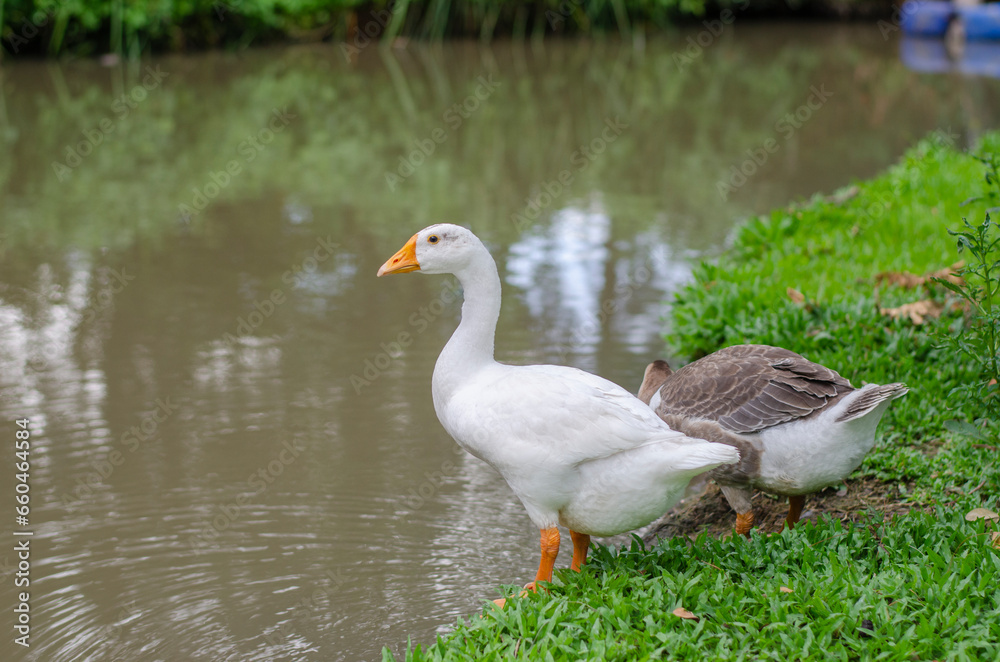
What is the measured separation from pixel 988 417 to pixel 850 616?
1.40 m

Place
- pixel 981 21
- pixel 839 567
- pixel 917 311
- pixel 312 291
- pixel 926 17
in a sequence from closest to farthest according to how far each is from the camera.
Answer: pixel 839 567, pixel 917 311, pixel 312 291, pixel 981 21, pixel 926 17

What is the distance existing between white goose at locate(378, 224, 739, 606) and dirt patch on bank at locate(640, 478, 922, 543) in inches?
32.2

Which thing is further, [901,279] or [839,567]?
[901,279]

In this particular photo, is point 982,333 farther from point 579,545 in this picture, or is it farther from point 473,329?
point 473,329

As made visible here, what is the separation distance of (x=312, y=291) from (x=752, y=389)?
4.34 meters

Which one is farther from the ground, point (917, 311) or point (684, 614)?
point (917, 311)

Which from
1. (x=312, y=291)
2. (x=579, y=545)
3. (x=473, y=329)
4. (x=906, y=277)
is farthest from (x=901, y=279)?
(x=312, y=291)

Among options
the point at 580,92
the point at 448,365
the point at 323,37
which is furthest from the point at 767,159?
the point at 323,37

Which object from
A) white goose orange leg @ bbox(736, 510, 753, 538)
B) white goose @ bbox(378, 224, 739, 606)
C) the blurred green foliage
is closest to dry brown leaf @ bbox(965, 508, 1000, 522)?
white goose orange leg @ bbox(736, 510, 753, 538)

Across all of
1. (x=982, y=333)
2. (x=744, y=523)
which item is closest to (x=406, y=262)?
(x=744, y=523)

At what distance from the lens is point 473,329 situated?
12.0ft

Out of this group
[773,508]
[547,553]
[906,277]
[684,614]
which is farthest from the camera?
[906,277]

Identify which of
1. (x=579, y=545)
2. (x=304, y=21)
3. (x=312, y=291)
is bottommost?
(x=312, y=291)

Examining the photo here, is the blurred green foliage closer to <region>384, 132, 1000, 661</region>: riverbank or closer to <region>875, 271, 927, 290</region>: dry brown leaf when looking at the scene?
<region>875, 271, 927, 290</region>: dry brown leaf
